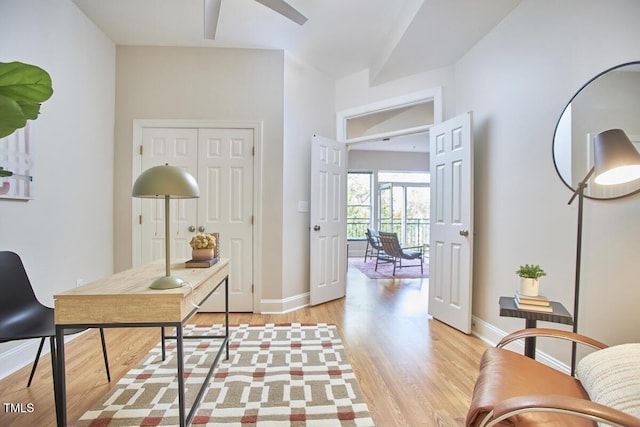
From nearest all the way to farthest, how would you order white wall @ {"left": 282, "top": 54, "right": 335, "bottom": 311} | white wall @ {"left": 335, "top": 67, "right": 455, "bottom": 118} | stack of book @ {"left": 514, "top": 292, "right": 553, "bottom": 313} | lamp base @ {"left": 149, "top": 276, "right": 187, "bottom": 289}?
lamp base @ {"left": 149, "top": 276, "right": 187, "bottom": 289}, stack of book @ {"left": 514, "top": 292, "right": 553, "bottom": 313}, white wall @ {"left": 335, "top": 67, "right": 455, "bottom": 118}, white wall @ {"left": 282, "top": 54, "right": 335, "bottom": 311}

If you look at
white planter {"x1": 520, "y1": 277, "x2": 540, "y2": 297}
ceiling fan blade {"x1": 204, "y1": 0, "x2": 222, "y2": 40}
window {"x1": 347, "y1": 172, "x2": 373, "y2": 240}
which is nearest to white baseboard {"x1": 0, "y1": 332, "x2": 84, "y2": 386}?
ceiling fan blade {"x1": 204, "y1": 0, "x2": 222, "y2": 40}

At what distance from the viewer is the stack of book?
5.55 feet

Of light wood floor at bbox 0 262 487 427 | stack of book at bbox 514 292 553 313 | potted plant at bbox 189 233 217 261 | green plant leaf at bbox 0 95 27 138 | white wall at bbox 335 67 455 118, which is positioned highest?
white wall at bbox 335 67 455 118

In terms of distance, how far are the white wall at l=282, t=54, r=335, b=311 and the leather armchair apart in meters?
2.33

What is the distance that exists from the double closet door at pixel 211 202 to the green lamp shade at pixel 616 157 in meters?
2.81

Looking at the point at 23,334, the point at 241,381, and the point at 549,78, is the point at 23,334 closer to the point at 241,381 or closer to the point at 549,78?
the point at 241,381

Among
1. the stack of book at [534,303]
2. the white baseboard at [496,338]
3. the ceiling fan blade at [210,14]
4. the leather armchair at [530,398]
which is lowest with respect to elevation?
the white baseboard at [496,338]

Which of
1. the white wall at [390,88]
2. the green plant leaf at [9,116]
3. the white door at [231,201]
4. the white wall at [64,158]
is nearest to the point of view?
the green plant leaf at [9,116]

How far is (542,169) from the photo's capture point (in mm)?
2154

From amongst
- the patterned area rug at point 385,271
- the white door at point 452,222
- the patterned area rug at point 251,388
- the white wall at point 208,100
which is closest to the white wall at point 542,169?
the white door at point 452,222

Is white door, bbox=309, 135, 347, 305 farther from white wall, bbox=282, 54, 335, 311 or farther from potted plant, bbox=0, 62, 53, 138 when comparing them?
potted plant, bbox=0, 62, 53, 138

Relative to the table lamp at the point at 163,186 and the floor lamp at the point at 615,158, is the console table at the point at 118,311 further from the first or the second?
the floor lamp at the point at 615,158

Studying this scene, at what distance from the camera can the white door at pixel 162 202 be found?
10.7 feet

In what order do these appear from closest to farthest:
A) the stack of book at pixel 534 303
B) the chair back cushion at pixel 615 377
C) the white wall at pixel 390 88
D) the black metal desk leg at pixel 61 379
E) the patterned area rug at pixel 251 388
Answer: the chair back cushion at pixel 615 377 → the black metal desk leg at pixel 61 379 → the patterned area rug at pixel 251 388 → the stack of book at pixel 534 303 → the white wall at pixel 390 88
